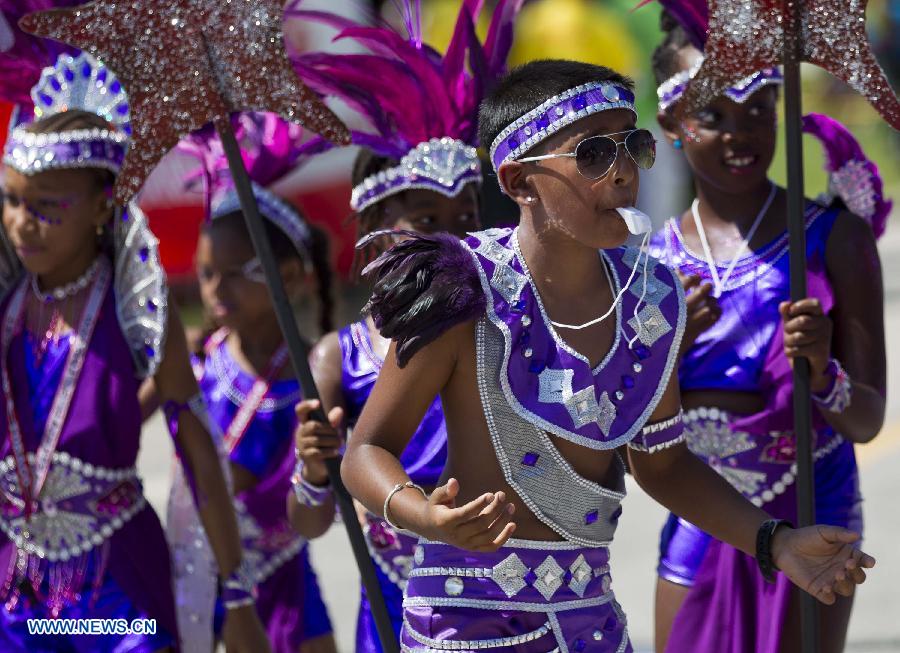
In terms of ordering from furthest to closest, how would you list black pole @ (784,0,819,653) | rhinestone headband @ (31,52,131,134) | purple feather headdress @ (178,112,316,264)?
purple feather headdress @ (178,112,316,264)
rhinestone headband @ (31,52,131,134)
black pole @ (784,0,819,653)

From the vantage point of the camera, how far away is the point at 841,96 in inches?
912

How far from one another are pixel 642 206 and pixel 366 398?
11765 mm

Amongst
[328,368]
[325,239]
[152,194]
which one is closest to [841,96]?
[152,194]

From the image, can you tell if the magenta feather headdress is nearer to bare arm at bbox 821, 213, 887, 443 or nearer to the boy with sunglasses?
the boy with sunglasses

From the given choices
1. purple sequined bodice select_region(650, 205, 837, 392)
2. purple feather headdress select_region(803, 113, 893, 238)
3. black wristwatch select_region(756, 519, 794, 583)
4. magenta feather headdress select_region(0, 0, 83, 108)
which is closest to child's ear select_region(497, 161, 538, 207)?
black wristwatch select_region(756, 519, 794, 583)

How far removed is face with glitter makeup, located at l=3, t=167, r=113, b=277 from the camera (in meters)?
3.93

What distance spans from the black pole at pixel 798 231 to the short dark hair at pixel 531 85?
433 millimetres

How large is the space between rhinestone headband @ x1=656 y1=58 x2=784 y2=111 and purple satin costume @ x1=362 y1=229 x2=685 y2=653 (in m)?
1.07

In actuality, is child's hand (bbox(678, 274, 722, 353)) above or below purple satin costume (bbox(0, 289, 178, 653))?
above

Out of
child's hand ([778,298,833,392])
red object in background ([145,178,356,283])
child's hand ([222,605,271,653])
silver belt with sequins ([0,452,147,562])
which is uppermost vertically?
red object in background ([145,178,356,283])

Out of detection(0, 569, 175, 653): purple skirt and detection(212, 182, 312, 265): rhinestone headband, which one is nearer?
detection(0, 569, 175, 653): purple skirt

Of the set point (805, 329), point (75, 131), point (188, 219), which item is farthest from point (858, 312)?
point (188, 219)

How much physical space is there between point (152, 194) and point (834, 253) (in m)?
10.2

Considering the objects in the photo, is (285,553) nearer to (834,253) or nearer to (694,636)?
(694,636)
